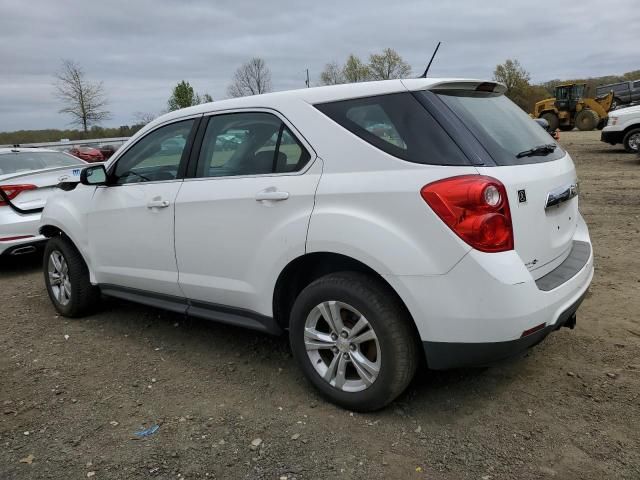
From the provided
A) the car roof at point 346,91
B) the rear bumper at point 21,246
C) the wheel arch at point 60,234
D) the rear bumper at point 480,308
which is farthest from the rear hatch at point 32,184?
the rear bumper at point 480,308

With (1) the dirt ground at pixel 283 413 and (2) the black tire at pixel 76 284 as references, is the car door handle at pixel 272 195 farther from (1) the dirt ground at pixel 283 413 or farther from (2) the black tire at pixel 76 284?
(2) the black tire at pixel 76 284

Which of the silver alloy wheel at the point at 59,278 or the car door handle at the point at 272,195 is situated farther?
the silver alloy wheel at the point at 59,278

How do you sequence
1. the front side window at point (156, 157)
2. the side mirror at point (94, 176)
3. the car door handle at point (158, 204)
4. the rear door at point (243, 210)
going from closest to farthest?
1. the rear door at point (243, 210)
2. the car door handle at point (158, 204)
3. the front side window at point (156, 157)
4. the side mirror at point (94, 176)

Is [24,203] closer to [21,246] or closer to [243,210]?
[21,246]

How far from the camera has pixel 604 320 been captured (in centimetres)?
391

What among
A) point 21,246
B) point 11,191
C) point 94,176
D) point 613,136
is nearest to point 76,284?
point 94,176

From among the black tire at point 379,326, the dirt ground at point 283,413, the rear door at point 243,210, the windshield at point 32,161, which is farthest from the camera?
the windshield at point 32,161

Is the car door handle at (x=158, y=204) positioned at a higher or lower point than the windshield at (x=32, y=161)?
lower

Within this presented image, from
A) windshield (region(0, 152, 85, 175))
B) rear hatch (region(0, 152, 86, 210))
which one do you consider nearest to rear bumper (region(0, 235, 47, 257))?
rear hatch (region(0, 152, 86, 210))

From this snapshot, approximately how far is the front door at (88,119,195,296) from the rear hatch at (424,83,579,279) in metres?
1.93

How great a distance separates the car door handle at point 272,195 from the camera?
9.73 feet

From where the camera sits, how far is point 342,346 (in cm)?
288

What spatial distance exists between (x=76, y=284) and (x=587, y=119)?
94.6 feet

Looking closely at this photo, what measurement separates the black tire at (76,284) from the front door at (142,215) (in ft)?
1.02
